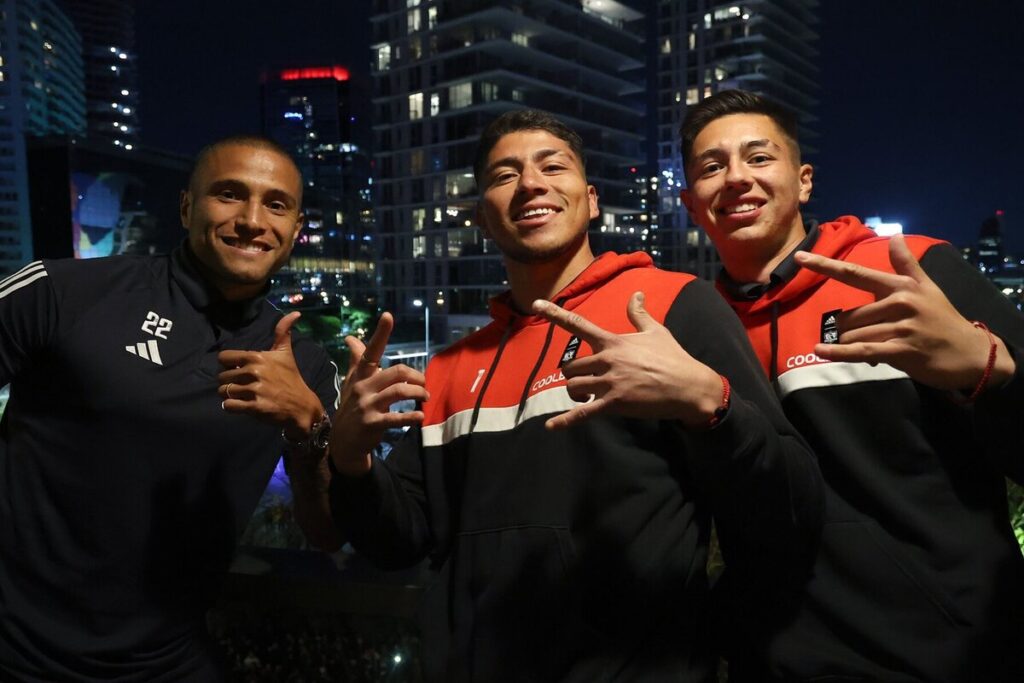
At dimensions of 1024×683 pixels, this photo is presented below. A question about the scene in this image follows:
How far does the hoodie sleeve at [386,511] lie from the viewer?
2.20 meters

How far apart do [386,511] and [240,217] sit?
139 cm

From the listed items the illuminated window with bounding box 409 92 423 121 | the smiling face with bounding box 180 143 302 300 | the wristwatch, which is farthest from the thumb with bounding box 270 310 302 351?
the illuminated window with bounding box 409 92 423 121

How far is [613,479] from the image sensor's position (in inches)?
77.4

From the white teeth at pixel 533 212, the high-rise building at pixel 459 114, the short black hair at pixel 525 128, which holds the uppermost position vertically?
the high-rise building at pixel 459 114

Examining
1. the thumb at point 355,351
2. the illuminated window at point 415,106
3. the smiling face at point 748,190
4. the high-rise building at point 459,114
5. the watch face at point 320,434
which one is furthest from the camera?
the illuminated window at point 415,106

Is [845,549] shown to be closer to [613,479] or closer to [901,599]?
[901,599]

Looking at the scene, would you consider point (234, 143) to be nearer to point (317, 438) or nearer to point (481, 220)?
point (481, 220)

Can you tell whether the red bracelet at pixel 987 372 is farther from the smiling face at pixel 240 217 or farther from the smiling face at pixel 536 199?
the smiling face at pixel 240 217

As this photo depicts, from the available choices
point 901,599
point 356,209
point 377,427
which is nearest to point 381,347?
point 377,427

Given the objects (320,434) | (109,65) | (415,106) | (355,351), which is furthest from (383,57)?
(109,65)

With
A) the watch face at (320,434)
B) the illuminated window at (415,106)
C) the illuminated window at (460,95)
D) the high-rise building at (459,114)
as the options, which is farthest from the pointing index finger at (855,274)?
the illuminated window at (415,106)

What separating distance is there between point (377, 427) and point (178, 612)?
118cm

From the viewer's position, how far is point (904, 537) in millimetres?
2023

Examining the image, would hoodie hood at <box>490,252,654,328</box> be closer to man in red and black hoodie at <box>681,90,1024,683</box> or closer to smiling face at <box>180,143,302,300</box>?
man in red and black hoodie at <box>681,90,1024,683</box>
